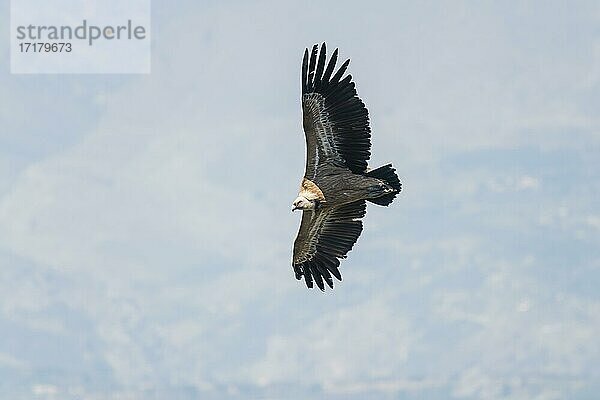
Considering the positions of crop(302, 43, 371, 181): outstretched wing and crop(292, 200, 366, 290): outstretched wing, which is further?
crop(292, 200, 366, 290): outstretched wing

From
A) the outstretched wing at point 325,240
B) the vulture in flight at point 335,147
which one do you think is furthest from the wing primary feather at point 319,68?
the outstretched wing at point 325,240

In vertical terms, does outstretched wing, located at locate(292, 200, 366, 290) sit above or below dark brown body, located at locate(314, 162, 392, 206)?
below

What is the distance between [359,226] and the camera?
38312 millimetres

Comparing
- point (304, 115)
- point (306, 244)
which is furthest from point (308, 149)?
point (306, 244)

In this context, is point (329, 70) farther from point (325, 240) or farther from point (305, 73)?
point (325, 240)

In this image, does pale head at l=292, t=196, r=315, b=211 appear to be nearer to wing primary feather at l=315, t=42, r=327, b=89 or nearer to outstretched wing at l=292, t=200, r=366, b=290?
outstretched wing at l=292, t=200, r=366, b=290

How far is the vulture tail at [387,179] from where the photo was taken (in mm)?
35947

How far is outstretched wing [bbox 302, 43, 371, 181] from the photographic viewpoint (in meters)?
35.7

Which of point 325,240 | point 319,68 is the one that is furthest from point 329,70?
point 325,240

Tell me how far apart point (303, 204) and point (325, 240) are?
251cm

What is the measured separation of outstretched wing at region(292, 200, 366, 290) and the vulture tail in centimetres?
165

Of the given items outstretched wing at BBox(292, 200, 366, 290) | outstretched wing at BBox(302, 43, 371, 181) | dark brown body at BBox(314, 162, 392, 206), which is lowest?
outstretched wing at BBox(292, 200, 366, 290)

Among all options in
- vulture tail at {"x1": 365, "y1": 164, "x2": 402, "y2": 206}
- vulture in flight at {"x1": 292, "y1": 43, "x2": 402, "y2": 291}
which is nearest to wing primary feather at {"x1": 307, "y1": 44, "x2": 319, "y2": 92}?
vulture in flight at {"x1": 292, "y1": 43, "x2": 402, "y2": 291}

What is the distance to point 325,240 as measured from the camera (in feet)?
126
